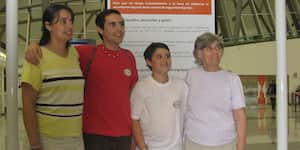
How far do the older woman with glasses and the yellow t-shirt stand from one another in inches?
32.8

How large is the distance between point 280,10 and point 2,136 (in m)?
8.91

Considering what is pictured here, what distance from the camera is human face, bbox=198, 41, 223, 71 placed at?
2.98 m

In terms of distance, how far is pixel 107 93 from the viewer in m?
3.06

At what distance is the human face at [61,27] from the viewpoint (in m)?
Answer: 2.68

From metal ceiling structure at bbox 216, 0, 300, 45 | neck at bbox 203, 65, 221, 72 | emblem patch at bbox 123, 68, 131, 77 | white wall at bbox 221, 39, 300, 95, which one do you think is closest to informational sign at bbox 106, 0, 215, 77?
emblem patch at bbox 123, 68, 131, 77

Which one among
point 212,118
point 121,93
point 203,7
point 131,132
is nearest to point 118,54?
point 121,93

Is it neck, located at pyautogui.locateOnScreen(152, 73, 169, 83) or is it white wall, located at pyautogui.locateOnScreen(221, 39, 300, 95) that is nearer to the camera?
neck, located at pyautogui.locateOnScreen(152, 73, 169, 83)

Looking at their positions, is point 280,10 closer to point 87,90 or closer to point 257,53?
point 87,90

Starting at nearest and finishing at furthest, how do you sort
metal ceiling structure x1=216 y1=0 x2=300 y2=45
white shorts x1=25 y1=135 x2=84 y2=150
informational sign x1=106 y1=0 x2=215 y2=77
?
white shorts x1=25 y1=135 x2=84 y2=150
informational sign x1=106 y1=0 x2=215 y2=77
metal ceiling structure x1=216 y1=0 x2=300 y2=45

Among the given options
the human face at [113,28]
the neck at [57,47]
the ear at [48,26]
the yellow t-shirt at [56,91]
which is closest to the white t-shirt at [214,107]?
the human face at [113,28]

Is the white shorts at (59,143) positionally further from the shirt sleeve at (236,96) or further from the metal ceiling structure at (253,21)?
the metal ceiling structure at (253,21)

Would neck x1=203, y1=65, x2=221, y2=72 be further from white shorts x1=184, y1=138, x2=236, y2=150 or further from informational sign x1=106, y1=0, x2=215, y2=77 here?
informational sign x1=106, y1=0, x2=215, y2=77

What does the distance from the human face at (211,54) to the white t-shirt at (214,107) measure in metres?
0.08

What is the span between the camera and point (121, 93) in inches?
121
